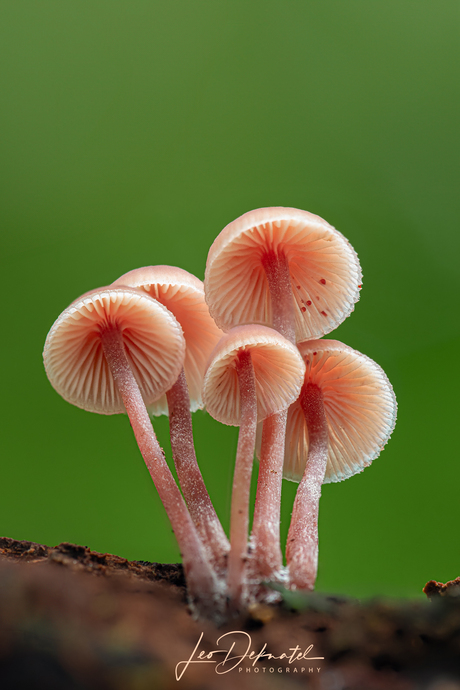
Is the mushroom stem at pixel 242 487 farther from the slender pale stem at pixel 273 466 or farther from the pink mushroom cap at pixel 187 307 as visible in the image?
the pink mushroom cap at pixel 187 307

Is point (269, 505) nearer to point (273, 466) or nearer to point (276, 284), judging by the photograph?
point (273, 466)

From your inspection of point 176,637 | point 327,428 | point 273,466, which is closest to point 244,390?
point 273,466

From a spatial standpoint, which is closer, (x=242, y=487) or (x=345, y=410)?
(x=242, y=487)

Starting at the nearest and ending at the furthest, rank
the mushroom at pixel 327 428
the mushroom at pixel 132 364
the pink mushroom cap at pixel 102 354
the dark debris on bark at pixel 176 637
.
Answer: the dark debris on bark at pixel 176 637
the mushroom at pixel 132 364
the mushroom at pixel 327 428
the pink mushroom cap at pixel 102 354

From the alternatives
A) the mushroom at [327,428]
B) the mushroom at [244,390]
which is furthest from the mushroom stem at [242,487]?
the mushroom at [327,428]

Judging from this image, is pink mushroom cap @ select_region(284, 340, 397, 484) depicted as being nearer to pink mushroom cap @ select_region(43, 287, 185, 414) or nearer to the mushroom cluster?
the mushroom cluster

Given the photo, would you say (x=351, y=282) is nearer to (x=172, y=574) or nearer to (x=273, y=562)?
(x=273, y=562)

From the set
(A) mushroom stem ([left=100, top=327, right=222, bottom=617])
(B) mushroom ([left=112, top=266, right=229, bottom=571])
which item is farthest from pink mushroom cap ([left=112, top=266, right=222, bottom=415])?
(A) mushroom stem ([left=100, top=327, right=222, bottom=617])
